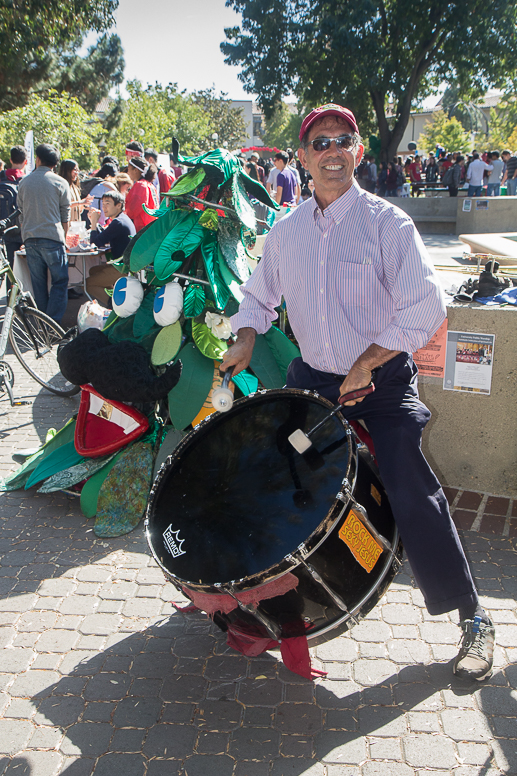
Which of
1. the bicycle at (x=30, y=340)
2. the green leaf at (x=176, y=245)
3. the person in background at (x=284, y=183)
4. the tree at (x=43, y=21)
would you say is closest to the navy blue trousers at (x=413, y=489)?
the green leaf at (x=176, y=245)

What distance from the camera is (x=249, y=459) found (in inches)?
95.0

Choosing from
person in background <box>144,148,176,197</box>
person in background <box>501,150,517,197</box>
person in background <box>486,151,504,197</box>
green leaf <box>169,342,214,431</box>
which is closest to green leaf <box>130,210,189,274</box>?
green leaf <box>169,342,214,431</box>

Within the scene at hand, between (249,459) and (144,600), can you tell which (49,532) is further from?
(249,459)

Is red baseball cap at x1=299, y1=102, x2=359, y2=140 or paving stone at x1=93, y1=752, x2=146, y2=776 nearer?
paving stone at x1=93, y1=752, x2=146, y2=776

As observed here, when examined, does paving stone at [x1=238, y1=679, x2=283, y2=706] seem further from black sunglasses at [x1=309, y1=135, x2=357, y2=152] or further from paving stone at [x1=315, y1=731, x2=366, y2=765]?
black sunglasses at [x1=309, y1=135, x2=357, y2=152]

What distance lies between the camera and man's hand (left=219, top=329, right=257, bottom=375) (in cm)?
269

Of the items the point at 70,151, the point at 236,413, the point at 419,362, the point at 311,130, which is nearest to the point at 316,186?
the point at 311,130

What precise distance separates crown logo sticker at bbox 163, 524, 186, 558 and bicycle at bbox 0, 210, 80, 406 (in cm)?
385

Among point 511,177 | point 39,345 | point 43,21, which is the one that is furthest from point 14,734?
point 43,21

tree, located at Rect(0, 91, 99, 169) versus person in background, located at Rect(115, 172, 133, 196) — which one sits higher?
tree, located at Rect(0, 91, 99, 169)

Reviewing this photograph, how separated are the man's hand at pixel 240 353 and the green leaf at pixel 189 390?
1.17m

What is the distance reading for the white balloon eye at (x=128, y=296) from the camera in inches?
158

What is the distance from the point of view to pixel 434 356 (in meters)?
4.02

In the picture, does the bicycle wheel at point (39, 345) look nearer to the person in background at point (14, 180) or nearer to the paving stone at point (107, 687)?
the person in background at point (14, 180)
